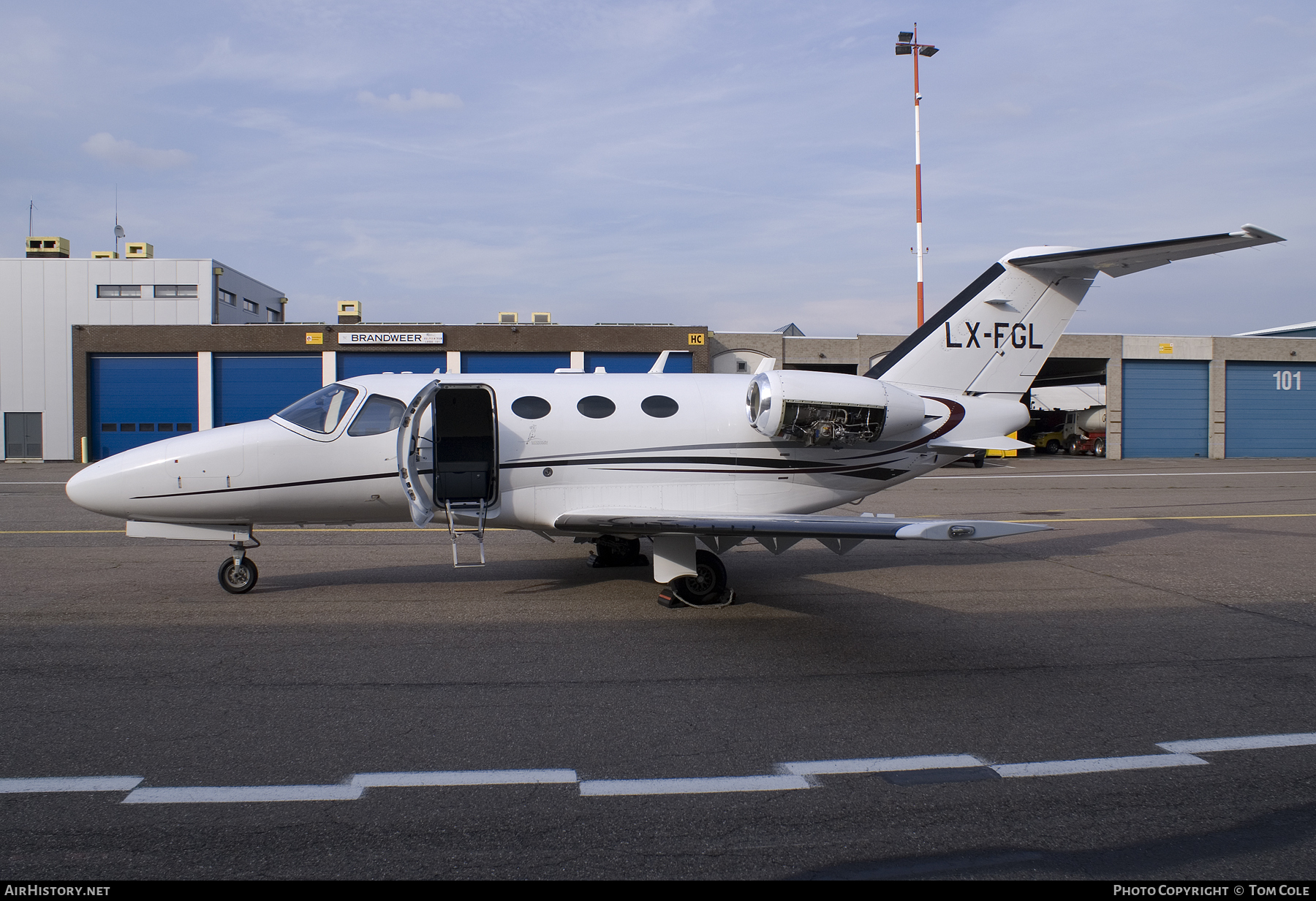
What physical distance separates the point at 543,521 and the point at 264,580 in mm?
3709

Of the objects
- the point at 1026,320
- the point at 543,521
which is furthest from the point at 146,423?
the point at 1026,320

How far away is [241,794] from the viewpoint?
14.2ft

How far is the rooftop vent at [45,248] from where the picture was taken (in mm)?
38344

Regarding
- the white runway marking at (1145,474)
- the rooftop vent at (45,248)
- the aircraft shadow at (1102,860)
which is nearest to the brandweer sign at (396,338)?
the rooftop vent at (45,248)

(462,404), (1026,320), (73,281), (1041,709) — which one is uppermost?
(73,281)

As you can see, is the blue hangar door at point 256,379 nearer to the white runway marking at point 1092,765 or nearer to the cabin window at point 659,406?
the cabin window at point 659,406

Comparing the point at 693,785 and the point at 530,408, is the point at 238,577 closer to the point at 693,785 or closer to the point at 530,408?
the point at 530,408

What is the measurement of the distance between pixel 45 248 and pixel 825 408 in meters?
43.2

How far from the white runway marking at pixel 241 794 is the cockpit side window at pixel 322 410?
5.14 m

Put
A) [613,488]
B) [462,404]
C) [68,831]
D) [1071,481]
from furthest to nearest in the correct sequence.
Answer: [1071,481], [462,404], [613,488], [68,831]

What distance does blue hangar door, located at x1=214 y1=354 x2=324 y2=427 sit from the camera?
32.9 meters

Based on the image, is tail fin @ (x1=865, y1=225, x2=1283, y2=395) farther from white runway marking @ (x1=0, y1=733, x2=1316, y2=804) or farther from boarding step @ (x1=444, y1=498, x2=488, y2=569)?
white runway marking @ (x1=0, y1=733, x2=1316, y2=804)

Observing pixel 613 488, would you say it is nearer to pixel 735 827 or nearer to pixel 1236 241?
pixel 735 827
